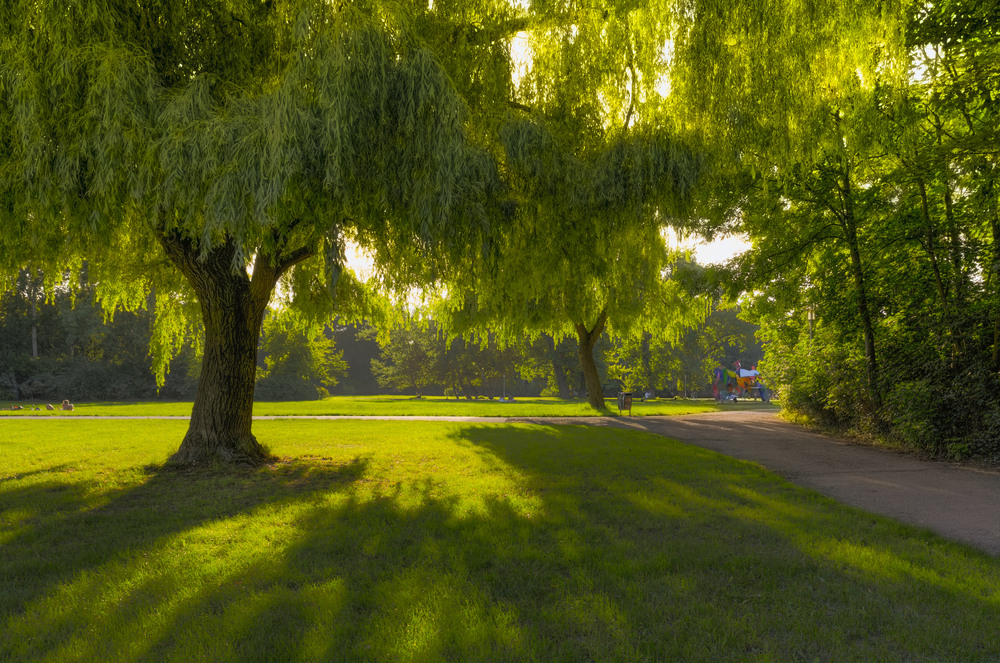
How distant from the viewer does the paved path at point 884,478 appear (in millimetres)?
5758

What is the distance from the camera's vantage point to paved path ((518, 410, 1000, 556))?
576 centimetres

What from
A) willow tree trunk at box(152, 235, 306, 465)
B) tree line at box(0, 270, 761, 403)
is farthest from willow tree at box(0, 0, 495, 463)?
tree line at box(0, 270, 761, 403)

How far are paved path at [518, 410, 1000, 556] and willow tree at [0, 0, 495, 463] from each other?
219 inches

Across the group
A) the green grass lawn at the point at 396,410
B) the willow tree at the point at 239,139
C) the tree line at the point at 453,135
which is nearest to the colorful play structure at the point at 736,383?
the green grass lawn at the point at 396,410

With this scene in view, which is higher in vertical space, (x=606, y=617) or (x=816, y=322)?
(x=816, y=322)

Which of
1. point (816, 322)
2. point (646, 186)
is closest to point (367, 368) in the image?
point (816, 322)

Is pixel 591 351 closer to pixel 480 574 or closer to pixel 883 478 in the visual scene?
pixel 883 478

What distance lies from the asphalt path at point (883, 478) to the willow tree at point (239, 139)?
5562 millimetres

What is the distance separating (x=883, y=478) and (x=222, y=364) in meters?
10.4

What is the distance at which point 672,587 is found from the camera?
4004 mm

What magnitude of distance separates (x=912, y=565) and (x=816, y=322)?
10.7 metres

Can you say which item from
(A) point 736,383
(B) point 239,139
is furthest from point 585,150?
(A) point 736,383

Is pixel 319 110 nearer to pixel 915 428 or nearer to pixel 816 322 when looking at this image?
→ pixel 915 428

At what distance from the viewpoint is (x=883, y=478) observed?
26.6ft
